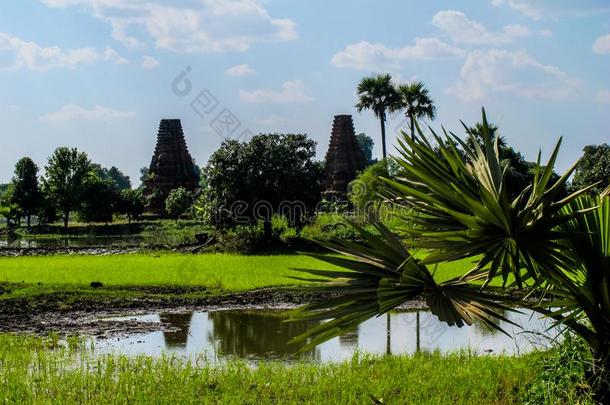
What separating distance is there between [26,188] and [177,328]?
43995 mm

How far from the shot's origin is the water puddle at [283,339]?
35.0ft

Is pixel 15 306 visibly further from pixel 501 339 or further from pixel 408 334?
pixel 501 339

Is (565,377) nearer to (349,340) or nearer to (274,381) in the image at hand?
(274,381)

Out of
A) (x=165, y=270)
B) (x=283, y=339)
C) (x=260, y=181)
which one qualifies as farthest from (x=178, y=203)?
(x=283, y=339)

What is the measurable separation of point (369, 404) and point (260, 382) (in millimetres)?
1391

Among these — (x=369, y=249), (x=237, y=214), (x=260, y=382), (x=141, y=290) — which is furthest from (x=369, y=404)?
(x=237, y=214)

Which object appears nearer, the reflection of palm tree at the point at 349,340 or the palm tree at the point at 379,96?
the reflection of palm tree at the point at 349,340

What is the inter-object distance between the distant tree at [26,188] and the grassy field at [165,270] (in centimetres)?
2962

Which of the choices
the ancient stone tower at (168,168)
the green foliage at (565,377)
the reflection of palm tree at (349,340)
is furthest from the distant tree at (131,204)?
the green foliage at (565,377)

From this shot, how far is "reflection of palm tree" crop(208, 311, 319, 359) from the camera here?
10.9m

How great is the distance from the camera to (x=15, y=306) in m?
14.5

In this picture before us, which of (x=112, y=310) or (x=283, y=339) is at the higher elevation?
(x=112, y=310)

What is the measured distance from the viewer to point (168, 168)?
58.9 m

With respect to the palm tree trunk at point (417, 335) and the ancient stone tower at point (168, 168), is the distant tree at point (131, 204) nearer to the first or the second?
the ancient stone tower at point (168, 168)
